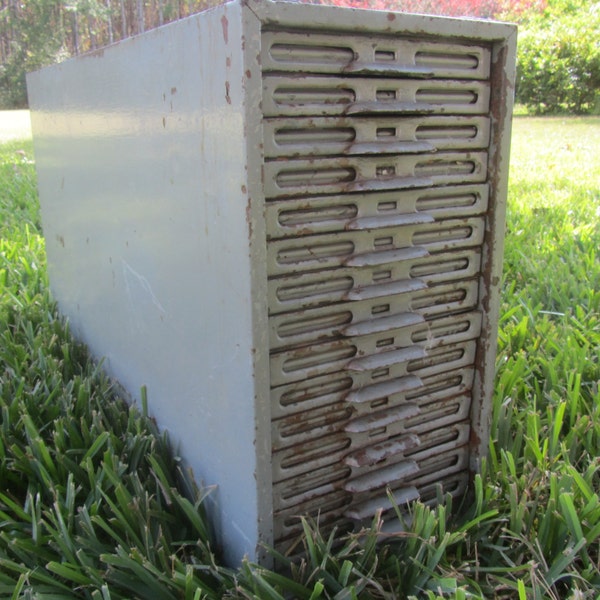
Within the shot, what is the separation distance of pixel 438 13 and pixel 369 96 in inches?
369

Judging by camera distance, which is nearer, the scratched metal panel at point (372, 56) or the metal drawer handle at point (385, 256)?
the scratched metal panel at point (372, 56)

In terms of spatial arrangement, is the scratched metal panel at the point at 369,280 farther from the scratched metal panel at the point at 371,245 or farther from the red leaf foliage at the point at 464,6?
the red leaf foliage at the point at 464,6

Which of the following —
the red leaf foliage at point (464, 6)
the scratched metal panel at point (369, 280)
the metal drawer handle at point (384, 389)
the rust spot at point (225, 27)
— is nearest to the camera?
the rust spot at point (225, 27)

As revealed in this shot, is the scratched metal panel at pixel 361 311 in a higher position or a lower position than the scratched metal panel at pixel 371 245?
lower

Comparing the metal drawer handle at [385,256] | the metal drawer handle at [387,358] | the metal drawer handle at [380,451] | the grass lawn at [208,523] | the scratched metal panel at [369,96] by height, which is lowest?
the grass lawn at [208,523]

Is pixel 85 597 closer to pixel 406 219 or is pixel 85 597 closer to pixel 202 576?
pixel 202 576

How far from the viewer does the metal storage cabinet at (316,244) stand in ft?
2.90

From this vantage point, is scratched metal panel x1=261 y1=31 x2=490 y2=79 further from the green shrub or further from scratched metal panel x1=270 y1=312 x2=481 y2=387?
the green shrub

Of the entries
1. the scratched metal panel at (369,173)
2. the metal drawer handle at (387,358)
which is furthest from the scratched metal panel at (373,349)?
the scratched metal panel at (369,173)

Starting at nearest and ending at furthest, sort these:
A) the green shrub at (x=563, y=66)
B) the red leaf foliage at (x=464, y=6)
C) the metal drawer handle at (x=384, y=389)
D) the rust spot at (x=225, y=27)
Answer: the rust spot at (x=225, y=27) → the metal drawer handle at (x=384, y=389) → the red leaf foliage at (x=464, y=6) → the green shrub at (x=563, y=66)

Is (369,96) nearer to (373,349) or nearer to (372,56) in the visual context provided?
(372,56)

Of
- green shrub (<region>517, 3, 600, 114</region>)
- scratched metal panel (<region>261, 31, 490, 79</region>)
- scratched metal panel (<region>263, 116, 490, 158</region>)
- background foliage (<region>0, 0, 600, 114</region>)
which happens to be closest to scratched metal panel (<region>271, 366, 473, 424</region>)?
scratched metal panel (<region>263, 116, 490, 158</region>)

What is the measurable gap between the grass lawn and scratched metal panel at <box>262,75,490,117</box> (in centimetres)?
61

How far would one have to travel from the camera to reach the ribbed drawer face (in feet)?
2.96
